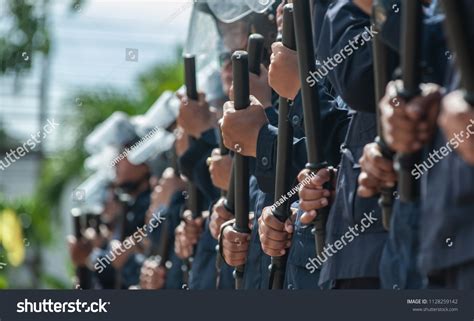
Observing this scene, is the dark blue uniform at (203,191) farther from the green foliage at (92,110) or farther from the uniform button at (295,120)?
the green foliage at (92,110)

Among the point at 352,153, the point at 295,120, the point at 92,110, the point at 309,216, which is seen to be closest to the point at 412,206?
the point at 352,153

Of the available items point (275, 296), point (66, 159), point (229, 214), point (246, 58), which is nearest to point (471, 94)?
point (275, 296)

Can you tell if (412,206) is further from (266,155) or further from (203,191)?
(203,191)

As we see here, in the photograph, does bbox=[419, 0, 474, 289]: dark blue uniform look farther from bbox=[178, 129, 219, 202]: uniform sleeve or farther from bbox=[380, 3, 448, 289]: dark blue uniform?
bbox=[178, 129, 219, 202]: uniform sleeve

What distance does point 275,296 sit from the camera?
360cm

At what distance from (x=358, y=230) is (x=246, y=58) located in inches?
35.6

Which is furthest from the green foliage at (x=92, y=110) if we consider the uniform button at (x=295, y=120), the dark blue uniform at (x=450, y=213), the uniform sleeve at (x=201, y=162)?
the dark blue uniform at (x=450, y=213)

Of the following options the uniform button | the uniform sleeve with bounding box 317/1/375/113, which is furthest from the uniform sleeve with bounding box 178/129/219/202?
the uniform sleeve with bounding box 317/1/375/113

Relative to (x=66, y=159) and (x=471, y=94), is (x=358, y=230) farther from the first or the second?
(x=66, y=159)

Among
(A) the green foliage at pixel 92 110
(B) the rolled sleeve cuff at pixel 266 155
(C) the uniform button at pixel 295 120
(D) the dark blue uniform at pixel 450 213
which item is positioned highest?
(A) the green foliage at pixel 92 110

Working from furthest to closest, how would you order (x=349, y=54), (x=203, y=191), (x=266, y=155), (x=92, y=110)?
(x=92, y=110), (x=203, y=191), (x=266, y=155), (x=349, y=54)

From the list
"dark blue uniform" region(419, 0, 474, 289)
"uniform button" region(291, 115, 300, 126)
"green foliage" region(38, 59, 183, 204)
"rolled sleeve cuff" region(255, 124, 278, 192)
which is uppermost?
"green foliage" region(38, 59, 183, 204)

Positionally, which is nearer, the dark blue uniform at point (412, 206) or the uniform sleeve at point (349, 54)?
the dark blue uniform at point (412, 206)

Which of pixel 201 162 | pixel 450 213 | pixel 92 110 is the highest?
pixel 92 110
